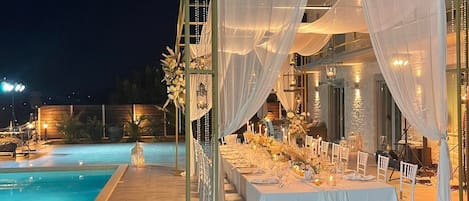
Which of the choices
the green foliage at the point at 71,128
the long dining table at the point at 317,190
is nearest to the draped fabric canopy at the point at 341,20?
the long dining table at the point at 317,190

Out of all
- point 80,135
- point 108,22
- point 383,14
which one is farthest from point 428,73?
point 108,22

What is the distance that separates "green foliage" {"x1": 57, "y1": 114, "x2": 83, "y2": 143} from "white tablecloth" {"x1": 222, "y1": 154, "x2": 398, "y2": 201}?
15.6 m

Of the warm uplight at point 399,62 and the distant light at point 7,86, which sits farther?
the distant light at point 7,86

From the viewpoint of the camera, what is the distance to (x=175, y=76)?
A: 9.97m

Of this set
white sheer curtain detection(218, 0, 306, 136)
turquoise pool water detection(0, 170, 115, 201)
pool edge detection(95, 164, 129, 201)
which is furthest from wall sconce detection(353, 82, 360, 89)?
white sheer curtain detection(218, 0, 306, 136)

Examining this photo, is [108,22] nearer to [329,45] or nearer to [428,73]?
[329,45]

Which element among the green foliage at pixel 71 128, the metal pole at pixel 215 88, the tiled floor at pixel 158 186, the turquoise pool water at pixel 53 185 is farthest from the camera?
the green foliage at pixel 71 128

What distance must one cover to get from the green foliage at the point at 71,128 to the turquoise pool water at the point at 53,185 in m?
7.30

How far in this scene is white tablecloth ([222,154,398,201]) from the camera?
15.4ft

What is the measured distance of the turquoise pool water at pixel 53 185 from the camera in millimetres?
9758

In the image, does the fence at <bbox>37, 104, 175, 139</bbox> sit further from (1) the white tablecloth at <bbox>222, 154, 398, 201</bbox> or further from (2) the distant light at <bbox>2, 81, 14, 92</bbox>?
(1) the white tablecloth at <bbox>222, 154, 398, 201</bbox>

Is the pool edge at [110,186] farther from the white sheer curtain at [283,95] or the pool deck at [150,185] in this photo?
the white sheer curtain at [283,95]

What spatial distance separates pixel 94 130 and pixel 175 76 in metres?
11.0

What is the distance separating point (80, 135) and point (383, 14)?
16.7 metres
